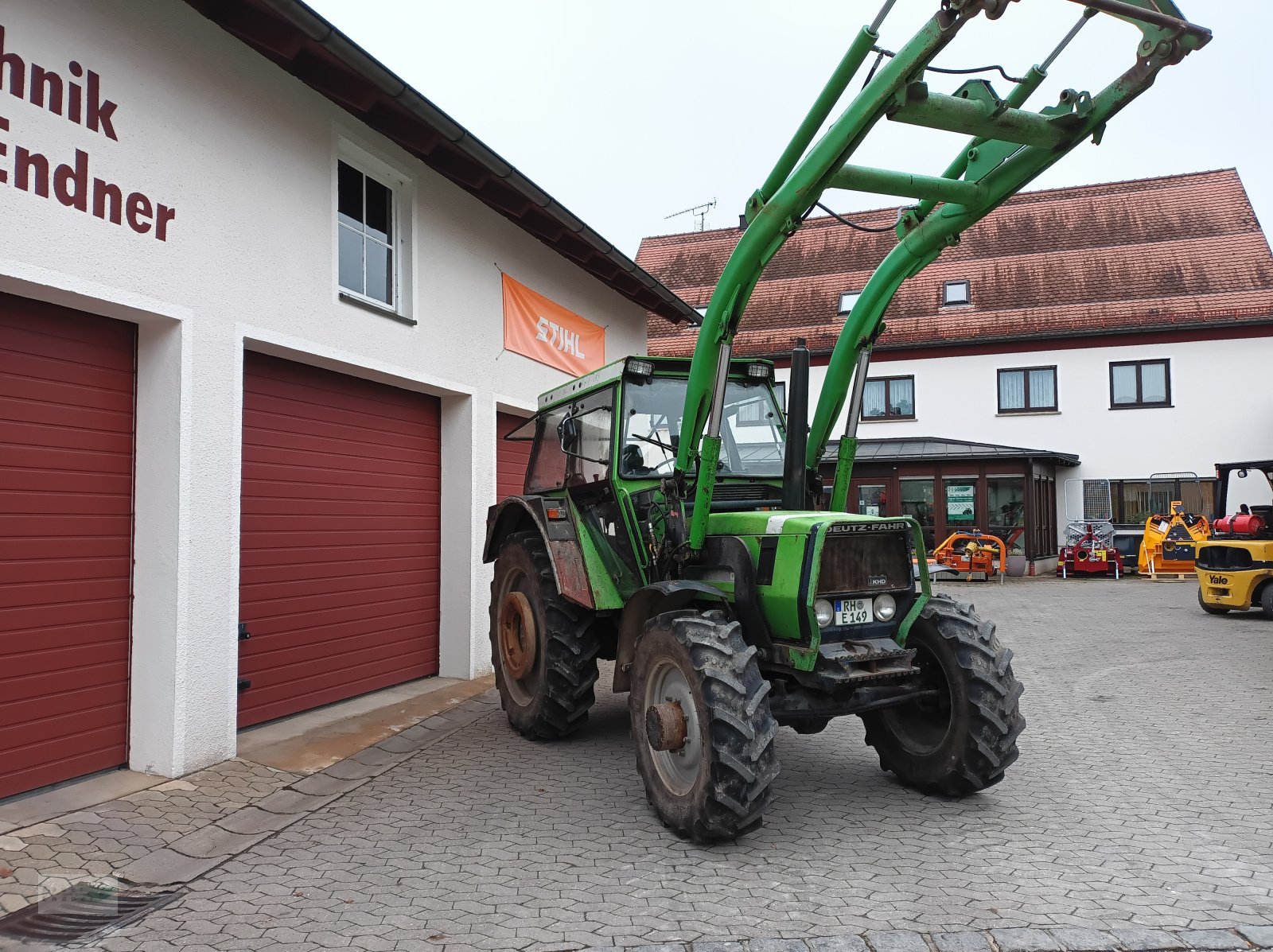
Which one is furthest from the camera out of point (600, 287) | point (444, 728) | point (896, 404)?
point (896, 404)

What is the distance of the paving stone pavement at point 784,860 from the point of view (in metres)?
3.41

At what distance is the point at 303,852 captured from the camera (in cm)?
431

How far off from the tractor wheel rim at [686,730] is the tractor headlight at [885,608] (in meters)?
1.09

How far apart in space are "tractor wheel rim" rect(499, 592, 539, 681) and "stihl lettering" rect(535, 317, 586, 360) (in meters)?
4.19

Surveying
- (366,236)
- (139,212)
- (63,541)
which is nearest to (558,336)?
(366,236)

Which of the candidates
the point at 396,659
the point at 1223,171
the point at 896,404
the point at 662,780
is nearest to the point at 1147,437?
the point at 896,404

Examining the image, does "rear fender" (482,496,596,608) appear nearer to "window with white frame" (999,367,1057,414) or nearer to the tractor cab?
the tractor cab

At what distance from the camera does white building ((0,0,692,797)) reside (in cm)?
472

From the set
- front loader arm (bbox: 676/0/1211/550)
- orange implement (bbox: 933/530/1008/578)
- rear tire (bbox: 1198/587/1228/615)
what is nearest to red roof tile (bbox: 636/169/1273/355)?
orange implement (bbox: 933/530/1008/578)

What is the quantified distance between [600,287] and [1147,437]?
633 inches

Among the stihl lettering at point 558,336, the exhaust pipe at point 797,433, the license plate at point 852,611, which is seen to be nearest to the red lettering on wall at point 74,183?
the exhaust pipe at point 797,433

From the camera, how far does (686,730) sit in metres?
4.39

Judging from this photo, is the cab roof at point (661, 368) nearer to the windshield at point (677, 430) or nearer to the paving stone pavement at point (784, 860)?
the windshield at point (677, 430)

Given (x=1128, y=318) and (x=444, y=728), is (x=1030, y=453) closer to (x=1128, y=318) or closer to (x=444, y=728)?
(x=1128, y=318)
